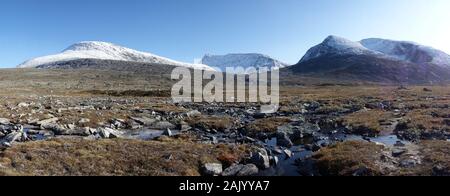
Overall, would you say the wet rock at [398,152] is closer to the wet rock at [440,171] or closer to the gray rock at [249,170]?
the wet rock at [440,171]

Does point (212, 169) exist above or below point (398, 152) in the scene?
below

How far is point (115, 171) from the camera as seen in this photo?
23500 mm

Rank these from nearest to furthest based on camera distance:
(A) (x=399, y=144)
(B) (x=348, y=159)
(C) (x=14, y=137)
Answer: (B) (x=348, y=159)
(C) (x=14, y=137)
(A) (x=399, y=144)

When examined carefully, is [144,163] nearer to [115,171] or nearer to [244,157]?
[115,171]

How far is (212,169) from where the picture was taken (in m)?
24.9

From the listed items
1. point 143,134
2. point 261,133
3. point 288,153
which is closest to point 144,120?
point 143,134

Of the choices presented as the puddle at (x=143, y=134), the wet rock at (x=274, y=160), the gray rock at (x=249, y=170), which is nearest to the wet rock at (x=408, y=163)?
the wet rock at (x=274, y=160)

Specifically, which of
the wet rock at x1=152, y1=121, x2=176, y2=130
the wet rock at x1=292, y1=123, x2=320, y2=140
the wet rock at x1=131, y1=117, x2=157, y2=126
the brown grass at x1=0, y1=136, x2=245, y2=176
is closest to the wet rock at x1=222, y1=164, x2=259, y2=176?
the brown grass at x1=0, y1=136, x2=245, y2=176

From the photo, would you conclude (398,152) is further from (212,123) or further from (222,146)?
(212,123)

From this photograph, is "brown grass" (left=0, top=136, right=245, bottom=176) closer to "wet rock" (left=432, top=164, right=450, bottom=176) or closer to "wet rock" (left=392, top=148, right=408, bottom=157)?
A: "wet rock" (left=392, top=148, right=408, bottom=157)

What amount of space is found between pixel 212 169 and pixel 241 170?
1.78m
